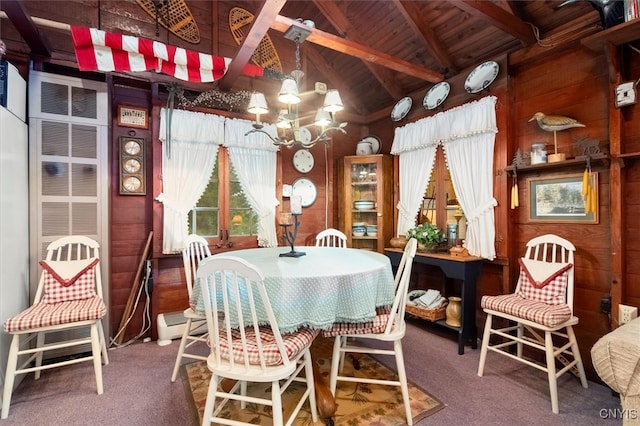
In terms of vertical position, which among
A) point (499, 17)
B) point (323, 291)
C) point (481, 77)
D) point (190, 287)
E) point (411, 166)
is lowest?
point (190, 287)

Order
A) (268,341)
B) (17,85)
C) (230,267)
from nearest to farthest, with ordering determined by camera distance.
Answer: (230,267) → (268,341) → (17,85)

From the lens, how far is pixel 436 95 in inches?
128

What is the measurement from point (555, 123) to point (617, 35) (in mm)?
577

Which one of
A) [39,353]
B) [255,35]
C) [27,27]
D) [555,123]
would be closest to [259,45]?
[255,35]

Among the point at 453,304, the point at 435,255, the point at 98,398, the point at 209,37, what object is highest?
the point at 209,37

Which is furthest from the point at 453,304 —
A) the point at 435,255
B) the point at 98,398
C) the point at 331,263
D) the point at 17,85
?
the point at 17,85

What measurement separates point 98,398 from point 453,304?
2.76 m

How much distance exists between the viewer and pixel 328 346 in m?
2.72

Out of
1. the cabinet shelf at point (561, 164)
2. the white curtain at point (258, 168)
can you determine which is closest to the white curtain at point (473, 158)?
the cabinet shelf at point (561, 164)

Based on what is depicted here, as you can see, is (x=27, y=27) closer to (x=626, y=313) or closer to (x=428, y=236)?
(x=428, y=236)

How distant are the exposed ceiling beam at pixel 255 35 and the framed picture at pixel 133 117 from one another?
82 centimetres

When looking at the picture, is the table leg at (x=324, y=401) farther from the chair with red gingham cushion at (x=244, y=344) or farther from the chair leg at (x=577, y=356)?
the chair leg at (x=577, y=356)

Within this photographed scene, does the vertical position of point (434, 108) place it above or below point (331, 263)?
above

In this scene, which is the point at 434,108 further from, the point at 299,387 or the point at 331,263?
the point at 299,387
